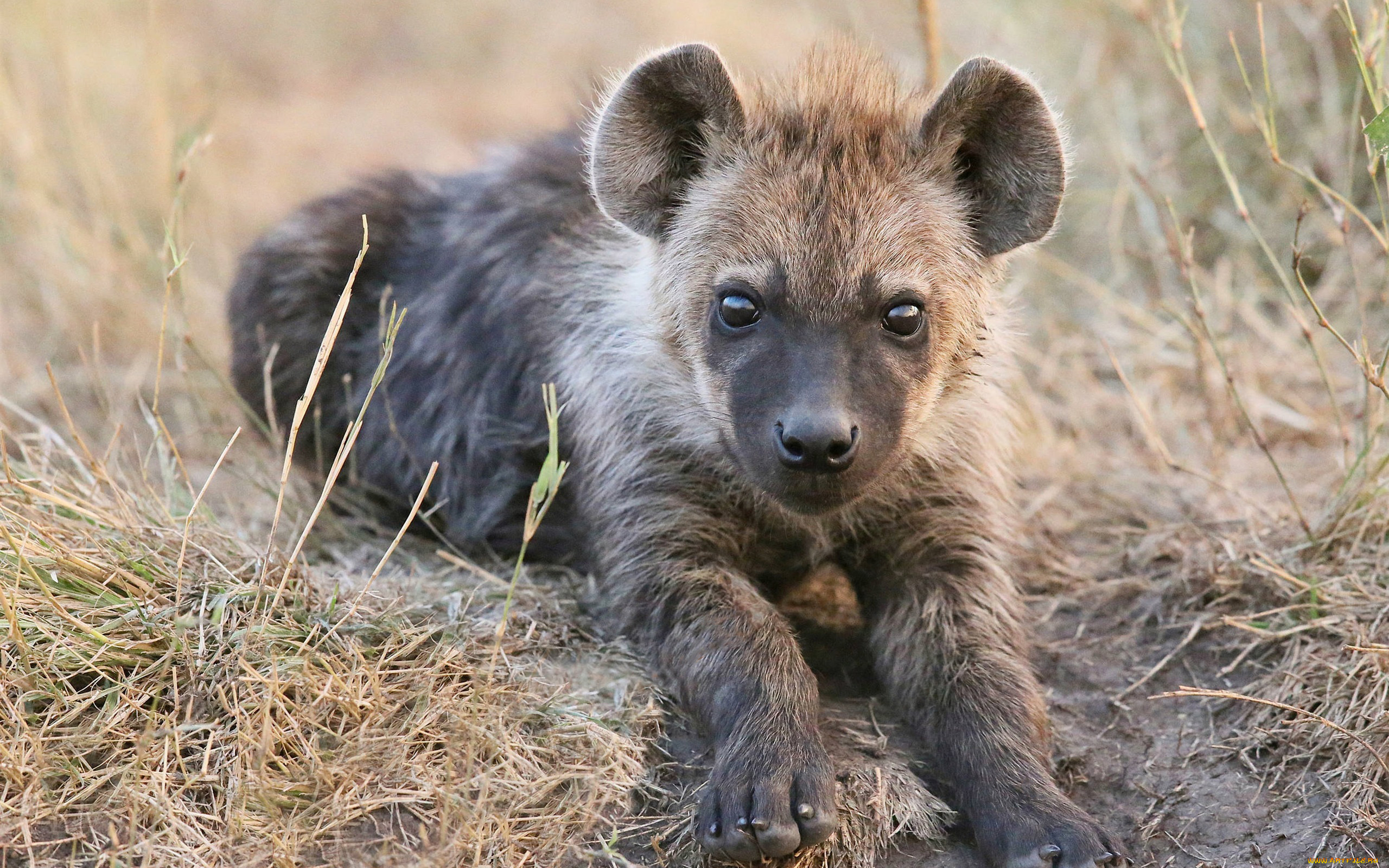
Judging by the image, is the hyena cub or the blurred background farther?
the blurred background

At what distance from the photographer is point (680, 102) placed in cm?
300

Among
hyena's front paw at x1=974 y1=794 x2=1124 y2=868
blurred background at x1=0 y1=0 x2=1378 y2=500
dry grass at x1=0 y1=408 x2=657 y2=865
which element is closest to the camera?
dry grass at x1=0 y1=408 x2=657 y2=865

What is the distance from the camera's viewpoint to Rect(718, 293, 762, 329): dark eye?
2.81 m

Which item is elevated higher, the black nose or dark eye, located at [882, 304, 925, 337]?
dark eye, located at [882, 304, 925, 337]

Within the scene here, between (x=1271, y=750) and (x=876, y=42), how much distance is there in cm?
219

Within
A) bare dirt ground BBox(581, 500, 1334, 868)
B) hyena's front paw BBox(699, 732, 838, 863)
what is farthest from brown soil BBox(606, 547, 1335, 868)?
hyena's front paw BBox(699, 732, 838, 863)

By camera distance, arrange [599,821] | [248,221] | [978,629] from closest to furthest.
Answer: [599,821] < [978,629] < [248,221]

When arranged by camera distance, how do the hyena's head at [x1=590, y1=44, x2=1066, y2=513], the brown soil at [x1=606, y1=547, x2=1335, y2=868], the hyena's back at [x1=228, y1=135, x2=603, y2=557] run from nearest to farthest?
the brown soil at [x1=606, y1=547, x2=1335, y2=868] → the hyena's head at [x1=590, y1=44, x2=1066, y2=513] → the hyena's back at [x1=228, y1=135, x2=603, y2=557]

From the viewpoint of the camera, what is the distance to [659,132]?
3.02m

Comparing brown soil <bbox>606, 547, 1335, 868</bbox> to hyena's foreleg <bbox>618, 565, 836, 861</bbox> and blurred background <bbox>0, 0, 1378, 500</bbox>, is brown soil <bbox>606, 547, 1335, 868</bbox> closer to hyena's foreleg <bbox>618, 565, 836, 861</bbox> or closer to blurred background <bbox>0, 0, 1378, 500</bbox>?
hyena's foreleg <bbox>618, 565, 836, 861</bbox>

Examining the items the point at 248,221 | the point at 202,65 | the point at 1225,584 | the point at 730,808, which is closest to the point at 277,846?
the point at 730,808

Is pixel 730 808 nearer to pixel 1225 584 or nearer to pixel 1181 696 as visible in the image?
pixel 1181 696

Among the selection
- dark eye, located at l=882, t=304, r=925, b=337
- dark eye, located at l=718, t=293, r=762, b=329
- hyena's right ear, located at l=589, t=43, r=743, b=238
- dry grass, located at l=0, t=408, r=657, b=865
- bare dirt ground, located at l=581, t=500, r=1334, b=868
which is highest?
hyena's right ear, located at l=589, t=43, r=743, b=238

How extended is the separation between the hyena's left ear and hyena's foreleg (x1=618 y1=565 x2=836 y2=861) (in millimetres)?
1088
